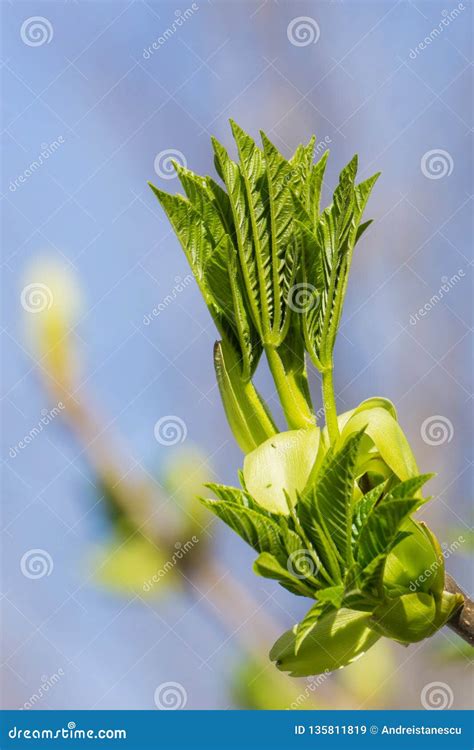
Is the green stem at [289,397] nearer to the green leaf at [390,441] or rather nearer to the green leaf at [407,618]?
the green leaf at [390,441]

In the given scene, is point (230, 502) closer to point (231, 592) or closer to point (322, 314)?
point (322, 314)

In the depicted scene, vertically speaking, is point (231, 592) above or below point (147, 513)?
below

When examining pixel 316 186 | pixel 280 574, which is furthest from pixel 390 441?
pixel 316 186

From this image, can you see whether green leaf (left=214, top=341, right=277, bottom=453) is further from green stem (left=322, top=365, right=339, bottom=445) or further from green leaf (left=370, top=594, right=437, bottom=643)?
green leaf (left=370, top=594, right=437, bottom=643)

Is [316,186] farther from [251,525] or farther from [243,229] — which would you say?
[251,525]

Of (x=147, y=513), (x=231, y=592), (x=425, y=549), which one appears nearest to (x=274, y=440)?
(x=425, y=549)

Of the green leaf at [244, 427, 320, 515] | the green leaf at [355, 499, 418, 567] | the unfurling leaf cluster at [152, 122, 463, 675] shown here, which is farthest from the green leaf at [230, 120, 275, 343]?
the green leaf at [355, 499, 418, 567]

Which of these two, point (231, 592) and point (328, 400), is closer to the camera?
point (328, 400)
